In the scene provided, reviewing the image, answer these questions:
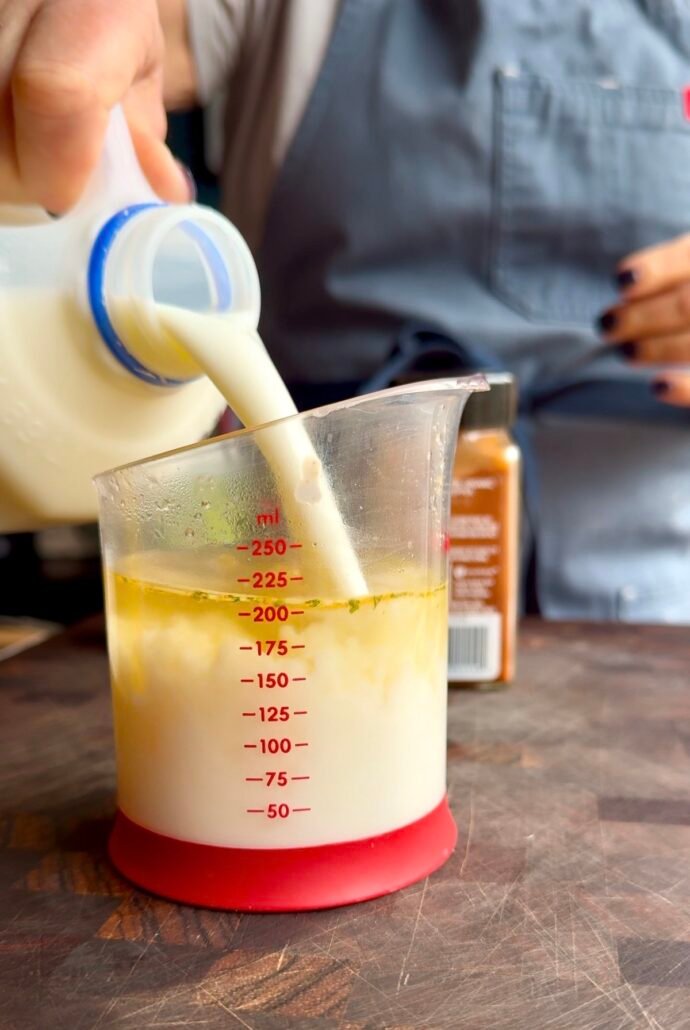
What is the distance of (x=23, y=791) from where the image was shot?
61 centimetres

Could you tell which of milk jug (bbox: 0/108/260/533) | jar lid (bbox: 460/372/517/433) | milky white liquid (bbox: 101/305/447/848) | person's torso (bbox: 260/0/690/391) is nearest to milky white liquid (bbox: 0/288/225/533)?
milk jug (bbox: 0/108/260/533)

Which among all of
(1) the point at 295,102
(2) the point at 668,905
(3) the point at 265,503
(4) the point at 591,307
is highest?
(1) the point at 295,102

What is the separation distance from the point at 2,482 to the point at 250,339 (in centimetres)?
17

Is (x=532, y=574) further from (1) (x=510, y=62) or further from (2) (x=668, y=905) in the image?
(2) (x=668, y=905)

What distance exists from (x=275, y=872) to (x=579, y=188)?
2.72ft

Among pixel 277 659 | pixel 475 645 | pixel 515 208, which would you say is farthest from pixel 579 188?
pixel 277 659

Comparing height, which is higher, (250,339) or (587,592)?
(250,339)

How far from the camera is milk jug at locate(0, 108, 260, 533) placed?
0.55 metres

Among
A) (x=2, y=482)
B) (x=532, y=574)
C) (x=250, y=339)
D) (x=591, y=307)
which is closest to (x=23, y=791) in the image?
(x=2, y=482)

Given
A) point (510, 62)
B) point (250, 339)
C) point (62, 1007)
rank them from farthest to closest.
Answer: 1. point (510, 62)
2. point (250, 339)
3. point (62, 1007)

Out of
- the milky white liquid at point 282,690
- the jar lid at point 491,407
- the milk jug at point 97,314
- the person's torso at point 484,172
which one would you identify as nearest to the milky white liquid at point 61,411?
the milk jug at point 97,314

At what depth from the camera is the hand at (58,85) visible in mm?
500

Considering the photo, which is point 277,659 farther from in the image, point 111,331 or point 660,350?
point 660,350

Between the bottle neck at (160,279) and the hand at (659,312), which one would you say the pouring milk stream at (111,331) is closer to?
the bottle neck at (160,279)
